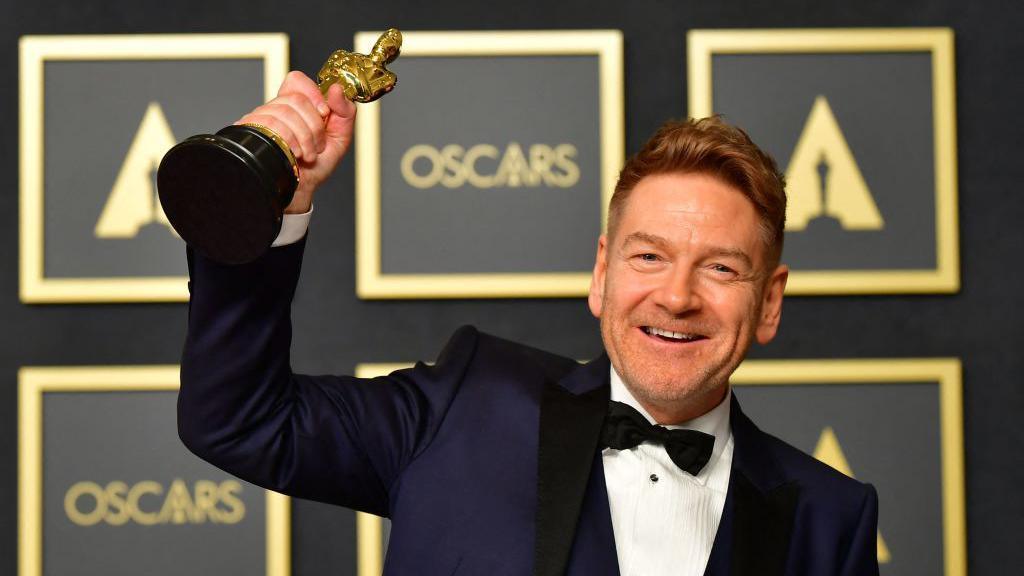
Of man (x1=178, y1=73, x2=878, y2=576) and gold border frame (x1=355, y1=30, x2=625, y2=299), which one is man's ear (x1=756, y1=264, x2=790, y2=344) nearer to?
man (x1=178, y1=73, x2=878, y2=576)

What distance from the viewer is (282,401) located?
1.44m

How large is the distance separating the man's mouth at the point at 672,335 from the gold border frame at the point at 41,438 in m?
1.11

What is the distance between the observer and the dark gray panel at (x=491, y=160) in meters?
2.46

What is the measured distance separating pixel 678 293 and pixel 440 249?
95 cm

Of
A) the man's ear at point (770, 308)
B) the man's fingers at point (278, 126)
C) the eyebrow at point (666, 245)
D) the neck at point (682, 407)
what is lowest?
the neck at point (682, 407)

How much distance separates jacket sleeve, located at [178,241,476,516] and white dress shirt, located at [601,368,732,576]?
11.0 inches

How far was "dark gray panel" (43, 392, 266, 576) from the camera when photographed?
2.45 m

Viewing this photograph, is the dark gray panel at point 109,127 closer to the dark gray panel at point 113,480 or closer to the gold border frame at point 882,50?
the dark gray panel at point 113,480

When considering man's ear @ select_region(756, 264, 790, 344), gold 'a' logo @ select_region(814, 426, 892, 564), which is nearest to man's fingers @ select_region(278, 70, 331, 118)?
man's ear @ select_region(756, 264, 790, 344)

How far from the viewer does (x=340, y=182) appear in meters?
2.49

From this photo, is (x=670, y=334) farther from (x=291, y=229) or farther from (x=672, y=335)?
(x=291, y=229)

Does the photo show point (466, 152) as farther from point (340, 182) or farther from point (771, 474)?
point (771, 474)

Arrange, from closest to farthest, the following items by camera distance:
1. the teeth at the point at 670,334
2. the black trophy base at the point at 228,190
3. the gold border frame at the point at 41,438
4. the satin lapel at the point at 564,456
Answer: the black trophy base at the point at 228,190
the satin lapel at the point at 564,456
the teeth at the point at 670,334
the gold border frame at the point at 41,438

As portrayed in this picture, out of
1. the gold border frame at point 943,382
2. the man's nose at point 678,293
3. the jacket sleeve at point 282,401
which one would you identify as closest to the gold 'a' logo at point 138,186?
the gold border frame at point 943,382
